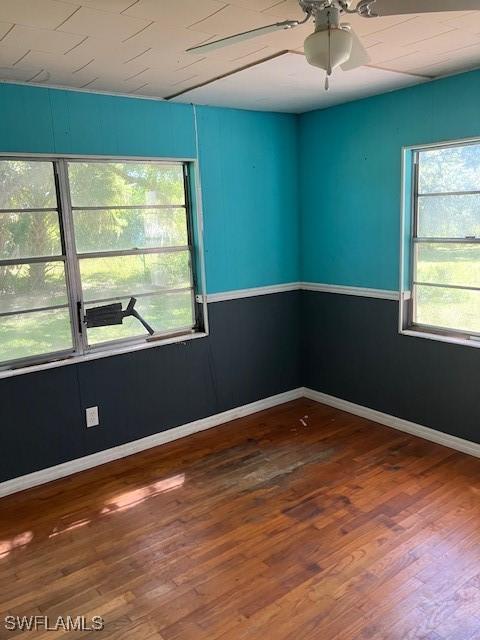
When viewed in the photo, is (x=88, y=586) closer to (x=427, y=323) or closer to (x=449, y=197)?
(x=427, y=323)

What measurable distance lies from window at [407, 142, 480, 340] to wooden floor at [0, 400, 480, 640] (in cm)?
91

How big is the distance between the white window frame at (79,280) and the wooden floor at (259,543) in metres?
0.77

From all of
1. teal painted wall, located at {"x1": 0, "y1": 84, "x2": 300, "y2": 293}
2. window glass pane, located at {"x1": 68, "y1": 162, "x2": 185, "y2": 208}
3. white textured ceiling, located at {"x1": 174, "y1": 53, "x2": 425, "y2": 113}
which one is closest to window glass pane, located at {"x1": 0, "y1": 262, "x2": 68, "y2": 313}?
window glass pane, located at {"x1": 68, "y1": 162, "x2": 185, "y2": 208}

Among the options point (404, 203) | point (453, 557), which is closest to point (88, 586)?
point (453, 557)

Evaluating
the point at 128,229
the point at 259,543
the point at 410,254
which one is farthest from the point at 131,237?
the point at 259,543

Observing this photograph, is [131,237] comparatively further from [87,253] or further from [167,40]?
[167,40]

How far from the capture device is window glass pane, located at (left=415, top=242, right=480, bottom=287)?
3344 mm

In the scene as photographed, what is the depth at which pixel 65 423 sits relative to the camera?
332 cm

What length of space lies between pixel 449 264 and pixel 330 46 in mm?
2164

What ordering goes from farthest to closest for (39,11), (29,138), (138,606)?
(29,138)
(138,606)
(39,11)

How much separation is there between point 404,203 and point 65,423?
2737 mm

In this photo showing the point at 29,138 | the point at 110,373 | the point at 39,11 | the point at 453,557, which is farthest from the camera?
the point at 110,373

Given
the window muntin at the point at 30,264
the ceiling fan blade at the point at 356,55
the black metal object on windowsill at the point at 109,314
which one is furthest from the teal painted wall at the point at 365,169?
the window muntin at the point at 30,264

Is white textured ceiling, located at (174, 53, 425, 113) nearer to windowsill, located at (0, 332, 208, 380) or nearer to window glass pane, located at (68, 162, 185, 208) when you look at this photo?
window glass pane, located at (68, 162, 185, 208)
